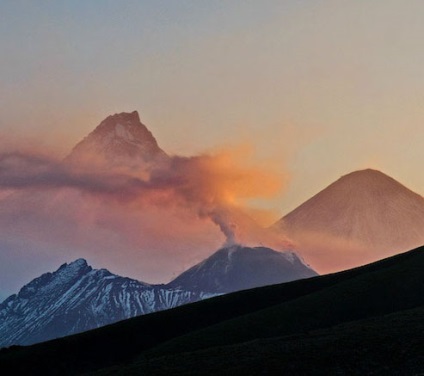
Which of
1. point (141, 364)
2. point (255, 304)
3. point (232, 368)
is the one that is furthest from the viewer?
point (255, 304)

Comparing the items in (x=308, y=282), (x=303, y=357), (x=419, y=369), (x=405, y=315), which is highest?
(x=308, y=282)

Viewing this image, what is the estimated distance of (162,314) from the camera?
122 meters

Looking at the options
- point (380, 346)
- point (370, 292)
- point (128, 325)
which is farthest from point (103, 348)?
point (380, 346)

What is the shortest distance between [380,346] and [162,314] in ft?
211

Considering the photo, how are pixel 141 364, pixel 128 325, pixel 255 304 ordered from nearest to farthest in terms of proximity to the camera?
pixel 141 364, pixel 128 325, pixel 255 304

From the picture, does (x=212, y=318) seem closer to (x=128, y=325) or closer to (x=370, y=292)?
(x=128, y=325)

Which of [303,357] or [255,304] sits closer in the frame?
[303,357]

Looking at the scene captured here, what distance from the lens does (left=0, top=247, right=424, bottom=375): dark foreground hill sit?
199 feet

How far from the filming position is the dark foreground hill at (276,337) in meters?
60.6

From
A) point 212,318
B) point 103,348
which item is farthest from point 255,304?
point 103,348

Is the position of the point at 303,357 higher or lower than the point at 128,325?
lower

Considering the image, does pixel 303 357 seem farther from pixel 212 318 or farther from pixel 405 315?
pixel 212 318

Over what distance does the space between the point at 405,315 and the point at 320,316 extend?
21613mm

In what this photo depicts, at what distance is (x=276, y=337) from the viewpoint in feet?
253
